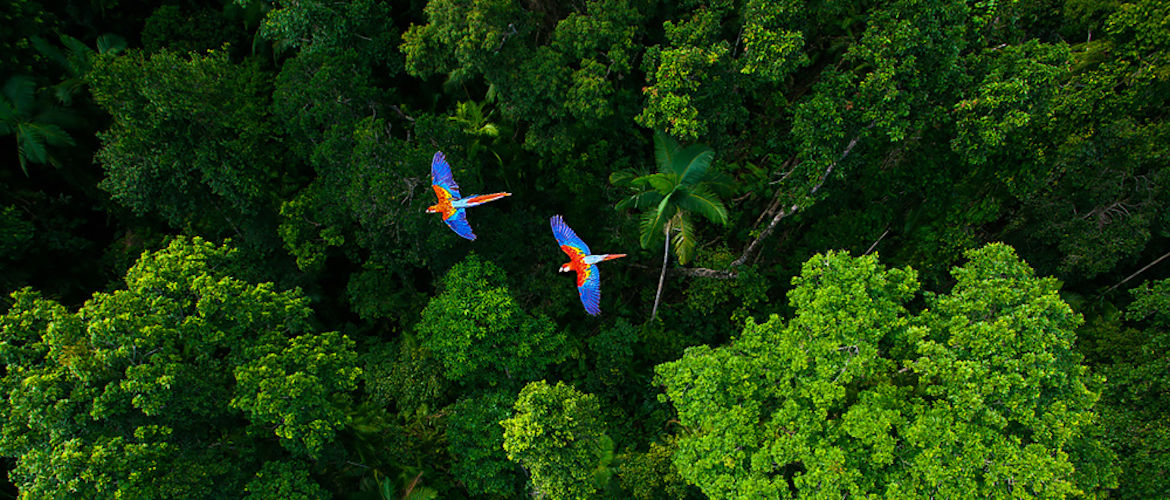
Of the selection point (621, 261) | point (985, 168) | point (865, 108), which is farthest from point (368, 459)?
point (985, 168)

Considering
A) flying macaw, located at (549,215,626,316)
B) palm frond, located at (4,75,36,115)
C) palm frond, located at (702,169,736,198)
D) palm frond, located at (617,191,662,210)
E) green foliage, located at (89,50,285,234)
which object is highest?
palm frond, located at (4,75,36,115)

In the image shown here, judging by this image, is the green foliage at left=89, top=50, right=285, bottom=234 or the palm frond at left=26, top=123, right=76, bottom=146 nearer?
the green foliage at left=89, top=50, right=285, bottom=234

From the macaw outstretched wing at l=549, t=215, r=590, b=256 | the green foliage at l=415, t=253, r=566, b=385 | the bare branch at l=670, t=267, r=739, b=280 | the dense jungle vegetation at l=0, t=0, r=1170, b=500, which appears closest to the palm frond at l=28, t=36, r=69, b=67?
the dense jungle vegetation at l=0, t=0, r=1170, b=500

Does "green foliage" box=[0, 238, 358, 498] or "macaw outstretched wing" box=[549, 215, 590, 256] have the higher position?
"macaw outstretched wing" box=[549, 215, 590, 256]

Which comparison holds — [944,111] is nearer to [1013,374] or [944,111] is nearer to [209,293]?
[1013,374]

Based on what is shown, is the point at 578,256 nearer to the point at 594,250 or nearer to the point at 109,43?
the point at 594,250

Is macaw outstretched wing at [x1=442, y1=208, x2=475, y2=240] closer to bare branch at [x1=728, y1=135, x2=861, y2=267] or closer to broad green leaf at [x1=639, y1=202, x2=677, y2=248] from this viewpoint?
broad green leaf at [x1=639, y1=202, x2=677, y2=248]

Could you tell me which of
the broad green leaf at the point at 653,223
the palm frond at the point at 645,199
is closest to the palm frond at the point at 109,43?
the palm frond at the point at 645,199
